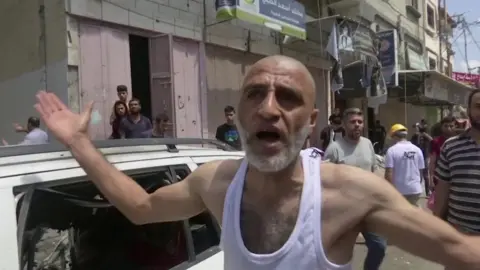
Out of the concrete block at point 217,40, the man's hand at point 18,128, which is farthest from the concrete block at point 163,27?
the man's hand at point 18,128

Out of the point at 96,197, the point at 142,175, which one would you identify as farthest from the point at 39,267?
the point at 142,175

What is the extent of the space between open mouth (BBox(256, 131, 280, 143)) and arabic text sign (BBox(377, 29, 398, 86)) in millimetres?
15430

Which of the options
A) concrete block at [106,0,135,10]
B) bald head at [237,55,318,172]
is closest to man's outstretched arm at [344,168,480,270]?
bald head at [237,55,318,172]

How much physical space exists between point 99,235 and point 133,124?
4220 mm

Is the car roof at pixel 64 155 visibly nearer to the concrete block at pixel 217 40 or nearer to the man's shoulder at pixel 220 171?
the man's shoulder at pixel 220 171

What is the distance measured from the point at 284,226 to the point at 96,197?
1.15 meters

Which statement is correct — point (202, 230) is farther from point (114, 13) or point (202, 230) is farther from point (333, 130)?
point (333, 130)

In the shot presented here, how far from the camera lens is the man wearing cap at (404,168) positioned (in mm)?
6137

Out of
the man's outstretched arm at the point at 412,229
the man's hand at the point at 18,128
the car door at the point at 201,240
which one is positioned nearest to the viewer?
the man's outstretched arm at the point at 412,229

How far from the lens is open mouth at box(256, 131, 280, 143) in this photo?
1.64 m

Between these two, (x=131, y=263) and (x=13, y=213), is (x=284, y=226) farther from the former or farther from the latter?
(x=131, y=263)

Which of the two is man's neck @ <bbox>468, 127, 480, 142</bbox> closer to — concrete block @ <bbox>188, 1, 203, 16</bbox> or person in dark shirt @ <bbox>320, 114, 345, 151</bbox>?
person in dark shirt @ <bbox>320, 114, 345, 151</bbox>

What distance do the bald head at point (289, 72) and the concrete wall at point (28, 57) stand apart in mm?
6410

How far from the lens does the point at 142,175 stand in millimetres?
2504
